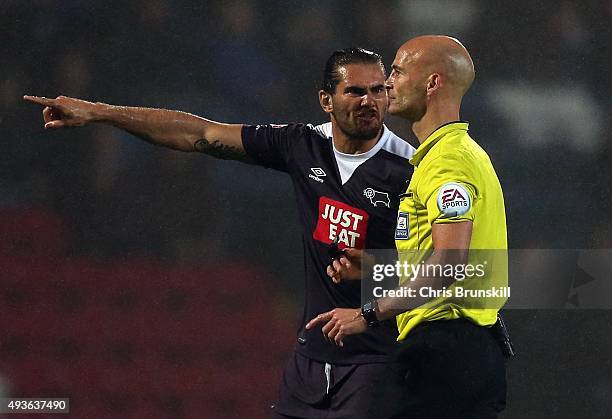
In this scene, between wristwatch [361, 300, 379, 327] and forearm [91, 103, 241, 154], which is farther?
forearm [91, 103, 241, 154]

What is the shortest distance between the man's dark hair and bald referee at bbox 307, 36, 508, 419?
33.0 inches

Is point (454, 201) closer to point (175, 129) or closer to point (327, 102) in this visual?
point (327, 102)

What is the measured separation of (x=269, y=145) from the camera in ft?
12.5

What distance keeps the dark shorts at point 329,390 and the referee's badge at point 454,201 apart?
936 millimetres

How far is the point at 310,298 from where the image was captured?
3.62 meters

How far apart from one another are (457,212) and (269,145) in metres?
1.29

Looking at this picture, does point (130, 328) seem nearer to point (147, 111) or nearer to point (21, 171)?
point (21, 171)

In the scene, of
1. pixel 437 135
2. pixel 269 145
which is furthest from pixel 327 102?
pixel 437 135

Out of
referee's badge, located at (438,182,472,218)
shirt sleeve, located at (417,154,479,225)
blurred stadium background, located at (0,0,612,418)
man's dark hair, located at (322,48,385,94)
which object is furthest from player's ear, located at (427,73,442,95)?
blurred stadium background, located at (0,0,612,418)

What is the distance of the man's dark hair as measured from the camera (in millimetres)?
3742

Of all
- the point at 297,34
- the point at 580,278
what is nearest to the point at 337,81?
the point at 297,34

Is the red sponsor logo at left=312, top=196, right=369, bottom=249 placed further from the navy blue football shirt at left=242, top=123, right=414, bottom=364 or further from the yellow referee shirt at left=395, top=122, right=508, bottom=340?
the yellow referee shirt at left=395, top=122, right=508, bottom=340

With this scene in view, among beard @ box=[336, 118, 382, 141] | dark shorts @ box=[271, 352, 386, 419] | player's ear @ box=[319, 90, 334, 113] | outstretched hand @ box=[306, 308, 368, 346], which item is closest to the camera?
outstretched hand @ box=[306, 308, 368, 346]

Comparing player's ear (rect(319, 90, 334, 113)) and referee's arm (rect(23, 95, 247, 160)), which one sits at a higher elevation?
player's ear (rect(319, 90, 334, 113))
